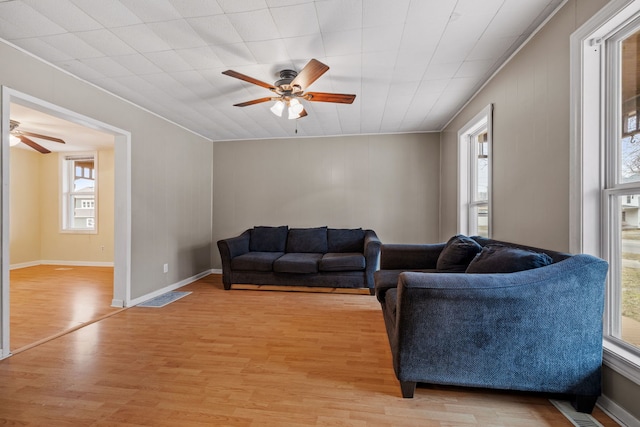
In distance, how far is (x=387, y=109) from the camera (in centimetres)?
365

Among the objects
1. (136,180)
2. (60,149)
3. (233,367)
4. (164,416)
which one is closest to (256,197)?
(136,180)

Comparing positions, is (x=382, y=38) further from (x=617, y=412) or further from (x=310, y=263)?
(x=310, y=263)

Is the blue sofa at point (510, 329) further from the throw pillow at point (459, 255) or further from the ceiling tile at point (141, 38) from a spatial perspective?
the ceiling tile at point (141, 38)

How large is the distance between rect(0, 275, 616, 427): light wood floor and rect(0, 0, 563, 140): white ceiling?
2.44 m

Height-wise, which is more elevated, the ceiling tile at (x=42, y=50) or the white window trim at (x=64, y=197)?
the ceiling tile at (x=42, y=50)

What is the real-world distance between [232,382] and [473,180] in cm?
349

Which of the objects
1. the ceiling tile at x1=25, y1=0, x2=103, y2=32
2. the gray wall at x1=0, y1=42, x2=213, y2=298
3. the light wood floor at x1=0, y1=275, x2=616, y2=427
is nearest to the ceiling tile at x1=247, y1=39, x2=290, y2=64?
the ceiling tile at x1=25, y1=0, x2=103, y2=32

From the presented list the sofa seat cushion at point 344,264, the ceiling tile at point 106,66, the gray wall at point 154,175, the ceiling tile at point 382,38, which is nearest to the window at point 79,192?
the gray wall at point 154,175

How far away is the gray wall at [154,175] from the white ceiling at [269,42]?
0.17 meters

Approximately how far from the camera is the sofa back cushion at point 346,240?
4562 millimetres

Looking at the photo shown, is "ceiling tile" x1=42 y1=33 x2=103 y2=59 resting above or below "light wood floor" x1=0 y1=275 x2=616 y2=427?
above

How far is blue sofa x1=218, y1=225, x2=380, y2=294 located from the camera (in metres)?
3.93

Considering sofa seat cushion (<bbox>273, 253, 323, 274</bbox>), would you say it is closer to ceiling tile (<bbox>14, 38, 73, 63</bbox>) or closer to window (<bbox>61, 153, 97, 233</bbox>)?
ceiling tile (<bbox>14, 38, 73, 63</bbox>)

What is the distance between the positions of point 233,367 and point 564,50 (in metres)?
3.07
